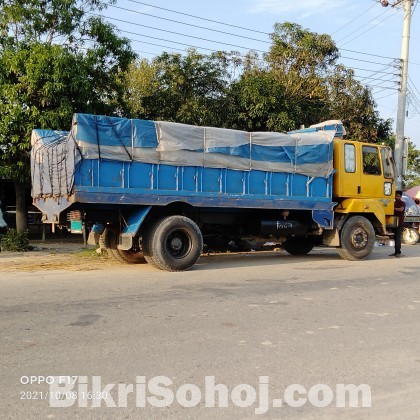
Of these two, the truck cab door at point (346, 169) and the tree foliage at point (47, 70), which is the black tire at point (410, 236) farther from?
the tree foliage at point (47, 70)

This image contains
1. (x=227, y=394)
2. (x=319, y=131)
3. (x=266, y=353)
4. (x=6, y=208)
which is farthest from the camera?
(x=6, y=208)

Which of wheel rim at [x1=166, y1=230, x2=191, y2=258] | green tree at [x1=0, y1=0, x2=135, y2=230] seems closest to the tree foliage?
green tree at [x1=0, y1=0, x2=135, y2=230]

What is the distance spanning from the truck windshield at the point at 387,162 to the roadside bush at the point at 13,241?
9.85 m

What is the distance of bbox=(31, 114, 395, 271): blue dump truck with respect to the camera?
30.4ft

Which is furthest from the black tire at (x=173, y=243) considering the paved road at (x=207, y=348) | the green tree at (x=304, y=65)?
the green tree at (x=304, y=65)

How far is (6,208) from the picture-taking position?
1819 cm

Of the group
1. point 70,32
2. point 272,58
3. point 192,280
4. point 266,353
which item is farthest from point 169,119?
point 266,353

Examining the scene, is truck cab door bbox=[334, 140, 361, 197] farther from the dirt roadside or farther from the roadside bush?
the roadside bush

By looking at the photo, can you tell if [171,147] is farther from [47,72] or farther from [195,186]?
[47,72]

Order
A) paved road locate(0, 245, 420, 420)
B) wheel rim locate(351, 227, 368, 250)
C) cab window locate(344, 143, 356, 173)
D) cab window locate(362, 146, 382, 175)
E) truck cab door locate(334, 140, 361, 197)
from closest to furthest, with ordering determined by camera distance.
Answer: paved road locate(0, 245, 420, 420) < truck cab door locate(334, 140, 361, 197) < cab window locate(344, 143, 356, 173) < wheel rim locate(351, 227, 368, 250) < cab window locate(362, 146, 382, 175)

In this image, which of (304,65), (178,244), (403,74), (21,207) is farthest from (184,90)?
(403,74)

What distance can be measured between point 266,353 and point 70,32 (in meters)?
12.0

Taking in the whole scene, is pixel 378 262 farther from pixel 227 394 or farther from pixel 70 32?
pixel 70 32

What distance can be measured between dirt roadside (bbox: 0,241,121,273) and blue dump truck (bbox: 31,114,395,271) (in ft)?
2.19
